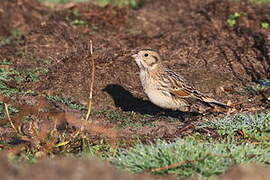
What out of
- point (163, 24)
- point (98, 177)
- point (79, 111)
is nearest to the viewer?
point (98, 177)

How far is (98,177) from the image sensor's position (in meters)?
4.14

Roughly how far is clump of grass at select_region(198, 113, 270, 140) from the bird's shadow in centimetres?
A: 148

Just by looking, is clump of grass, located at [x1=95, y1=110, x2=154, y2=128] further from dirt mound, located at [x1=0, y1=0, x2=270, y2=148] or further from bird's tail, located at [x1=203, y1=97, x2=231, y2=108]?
bird's tail, located at [x1=203, y1=97, x2=231, y2=108]

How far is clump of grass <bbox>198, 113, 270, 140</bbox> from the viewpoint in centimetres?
676

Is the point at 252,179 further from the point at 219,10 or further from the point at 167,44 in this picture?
the point at 219,10

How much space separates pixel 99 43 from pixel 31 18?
1.95 m

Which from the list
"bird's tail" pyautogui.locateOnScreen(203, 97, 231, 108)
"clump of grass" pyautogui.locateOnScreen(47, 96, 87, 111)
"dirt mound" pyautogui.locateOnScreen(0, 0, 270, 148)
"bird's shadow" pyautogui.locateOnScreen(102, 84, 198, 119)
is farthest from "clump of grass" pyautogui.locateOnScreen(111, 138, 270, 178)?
"bird's shadow" pyautogui.locateOnScreen(102, 84, 198, 119)

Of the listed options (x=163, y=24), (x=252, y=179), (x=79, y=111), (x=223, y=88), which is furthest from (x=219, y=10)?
(x=252, y=179)

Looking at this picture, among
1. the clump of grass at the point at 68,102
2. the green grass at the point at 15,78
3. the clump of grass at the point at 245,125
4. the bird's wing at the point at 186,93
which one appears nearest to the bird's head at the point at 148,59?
the bird's wing at the point at 186,93

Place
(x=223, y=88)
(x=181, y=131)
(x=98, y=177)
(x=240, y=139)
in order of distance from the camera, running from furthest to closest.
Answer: (x=223, y=88) < (x=181, y=131) < (x=240, y=139) < (x=98, y=177)

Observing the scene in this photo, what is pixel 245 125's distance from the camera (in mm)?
6996

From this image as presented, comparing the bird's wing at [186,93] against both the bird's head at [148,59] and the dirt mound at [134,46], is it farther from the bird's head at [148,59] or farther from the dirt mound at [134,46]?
the dirt mound at [134,46]

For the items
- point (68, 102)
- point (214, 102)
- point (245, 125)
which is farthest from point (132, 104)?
point (245, 125)

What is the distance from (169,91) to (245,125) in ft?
5.73
